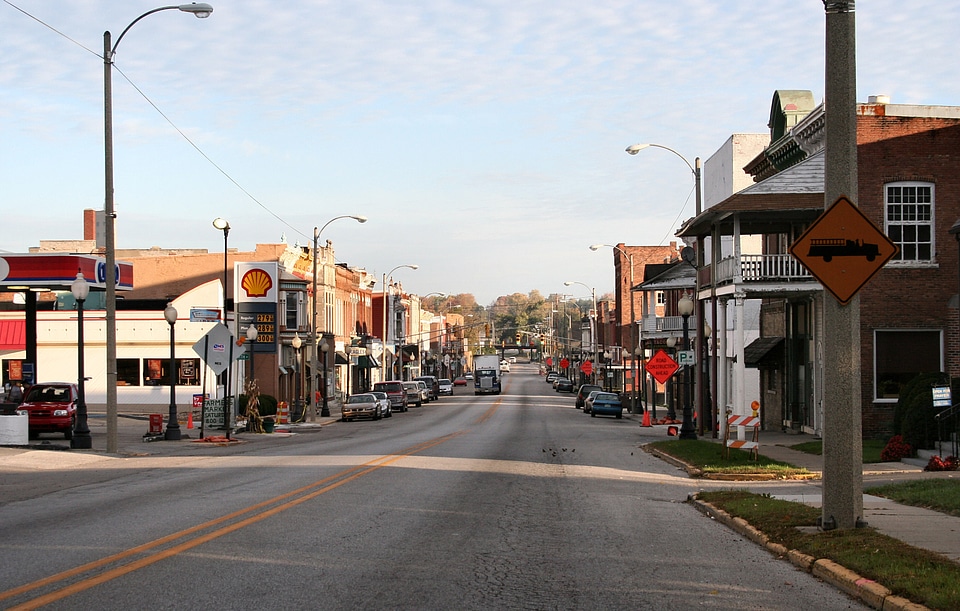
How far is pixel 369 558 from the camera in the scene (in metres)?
9.97

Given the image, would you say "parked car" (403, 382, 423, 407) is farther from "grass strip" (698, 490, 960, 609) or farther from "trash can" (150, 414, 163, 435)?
"grass strip" (698, 490, 960, 609)

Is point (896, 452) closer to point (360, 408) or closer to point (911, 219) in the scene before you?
point (911, 219)

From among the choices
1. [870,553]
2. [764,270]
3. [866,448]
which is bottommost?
[866,448]

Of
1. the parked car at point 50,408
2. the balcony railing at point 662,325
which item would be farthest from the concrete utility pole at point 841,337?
the balcony railing at point 662,325

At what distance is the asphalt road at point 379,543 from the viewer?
8312 mm

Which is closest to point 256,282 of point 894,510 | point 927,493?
point 927,493

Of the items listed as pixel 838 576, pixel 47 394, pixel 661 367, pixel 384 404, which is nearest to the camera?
pixel 838 576

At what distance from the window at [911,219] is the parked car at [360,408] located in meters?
29.8

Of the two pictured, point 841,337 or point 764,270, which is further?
point 764,270

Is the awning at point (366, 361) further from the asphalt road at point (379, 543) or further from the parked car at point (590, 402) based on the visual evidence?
the asphalt road at point (379, 543)

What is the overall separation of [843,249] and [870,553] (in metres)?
3.16

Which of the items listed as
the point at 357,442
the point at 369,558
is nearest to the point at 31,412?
the point at 357,442

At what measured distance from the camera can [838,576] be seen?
8953mm

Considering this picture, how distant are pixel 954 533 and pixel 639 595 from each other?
482cm
